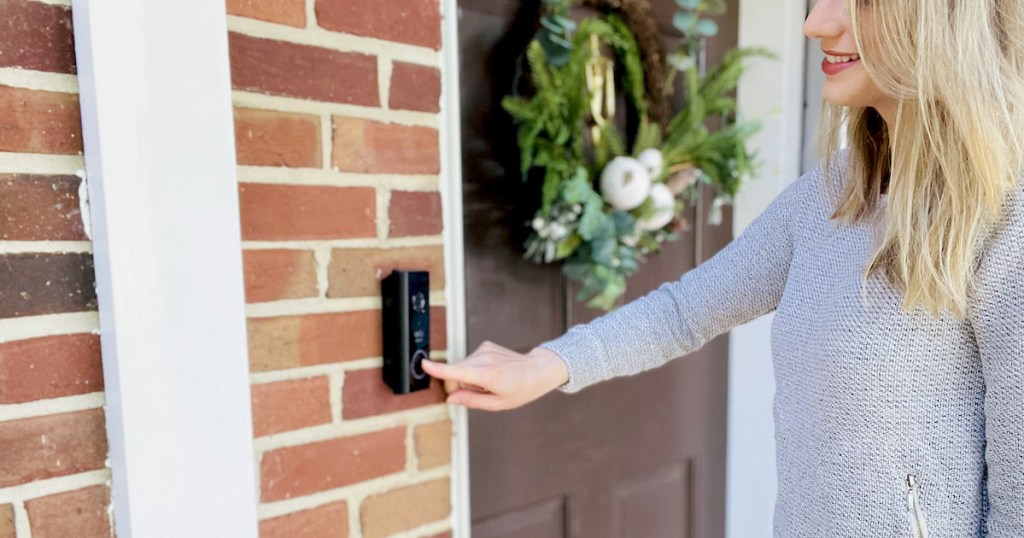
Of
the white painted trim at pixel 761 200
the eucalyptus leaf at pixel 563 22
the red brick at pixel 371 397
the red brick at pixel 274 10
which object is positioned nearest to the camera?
the red brick at pixel 274 10

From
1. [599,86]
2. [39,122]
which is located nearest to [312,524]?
[39,122]

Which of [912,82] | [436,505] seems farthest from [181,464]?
[912,82]

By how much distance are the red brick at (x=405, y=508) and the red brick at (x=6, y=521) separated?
1.20ft

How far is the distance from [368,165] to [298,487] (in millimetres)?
407

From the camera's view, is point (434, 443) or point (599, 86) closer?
point (434, 443)

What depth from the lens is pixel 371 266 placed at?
0.81 metres

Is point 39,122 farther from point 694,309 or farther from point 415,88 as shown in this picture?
point 694,309

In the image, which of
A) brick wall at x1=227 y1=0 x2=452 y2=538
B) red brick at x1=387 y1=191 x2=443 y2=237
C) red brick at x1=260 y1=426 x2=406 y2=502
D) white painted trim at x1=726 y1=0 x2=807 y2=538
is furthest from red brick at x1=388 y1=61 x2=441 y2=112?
white painted trim at x1=726 y1=0 x2=807 y2=538

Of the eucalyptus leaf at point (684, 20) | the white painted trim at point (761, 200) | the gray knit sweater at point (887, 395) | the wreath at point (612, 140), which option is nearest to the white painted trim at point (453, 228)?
the wreath at point (612, 140)

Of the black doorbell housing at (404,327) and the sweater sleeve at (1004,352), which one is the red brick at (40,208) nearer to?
the black doorbell housing at (404,327)

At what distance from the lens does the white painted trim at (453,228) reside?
0.85m

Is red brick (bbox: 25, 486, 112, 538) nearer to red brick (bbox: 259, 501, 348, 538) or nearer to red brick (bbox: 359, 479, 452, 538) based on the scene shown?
red brick (bbox: 259, 501, 348, 538)

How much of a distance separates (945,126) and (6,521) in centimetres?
99

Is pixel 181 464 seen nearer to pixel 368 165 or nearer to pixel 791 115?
pixel 368 165
